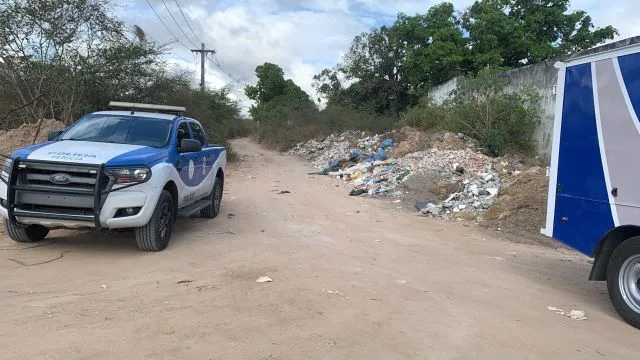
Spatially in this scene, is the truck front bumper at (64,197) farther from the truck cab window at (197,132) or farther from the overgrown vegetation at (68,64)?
the overgrown vegetation at (68,64)

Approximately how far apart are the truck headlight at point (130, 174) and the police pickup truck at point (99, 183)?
12 mm

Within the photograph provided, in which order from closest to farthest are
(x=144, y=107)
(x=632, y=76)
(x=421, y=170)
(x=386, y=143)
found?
(x=632, y=76) < (x=144, y=107) < (x=421, y=170) < (x=386, y=143)

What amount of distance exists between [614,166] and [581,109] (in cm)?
85

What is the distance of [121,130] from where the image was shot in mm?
8516

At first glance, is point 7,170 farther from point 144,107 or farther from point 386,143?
point 386,143

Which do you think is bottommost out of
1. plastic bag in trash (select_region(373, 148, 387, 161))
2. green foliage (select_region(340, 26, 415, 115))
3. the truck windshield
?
plastic bag in trash (select_region(373, 148, 387, 161))

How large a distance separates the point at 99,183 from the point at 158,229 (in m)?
1.08

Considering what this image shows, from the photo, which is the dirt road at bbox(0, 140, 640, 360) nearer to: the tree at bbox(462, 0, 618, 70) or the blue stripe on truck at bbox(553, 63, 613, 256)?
the blue stripe on truck at bbox(553, 63, 613, 256)

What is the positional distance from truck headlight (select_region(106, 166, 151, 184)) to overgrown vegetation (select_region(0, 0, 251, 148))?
8543mm

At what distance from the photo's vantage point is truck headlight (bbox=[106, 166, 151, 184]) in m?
7.07

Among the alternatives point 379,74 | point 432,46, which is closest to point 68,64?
point 432,46

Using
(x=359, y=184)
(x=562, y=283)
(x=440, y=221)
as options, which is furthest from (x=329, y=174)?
(x=562, y=283)

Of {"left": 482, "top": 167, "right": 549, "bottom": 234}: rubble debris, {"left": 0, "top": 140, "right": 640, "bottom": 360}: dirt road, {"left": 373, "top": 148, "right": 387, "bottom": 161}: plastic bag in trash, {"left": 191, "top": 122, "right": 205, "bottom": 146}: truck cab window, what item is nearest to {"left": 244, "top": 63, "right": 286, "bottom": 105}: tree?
{"left": 373, "top": 148, "right": 387, "bottom": 161}: plastic bag in trash

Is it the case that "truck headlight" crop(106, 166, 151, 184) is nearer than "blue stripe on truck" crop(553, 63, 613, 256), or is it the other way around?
"blue stripe on truck" crop(553, 63, 613, 256)
